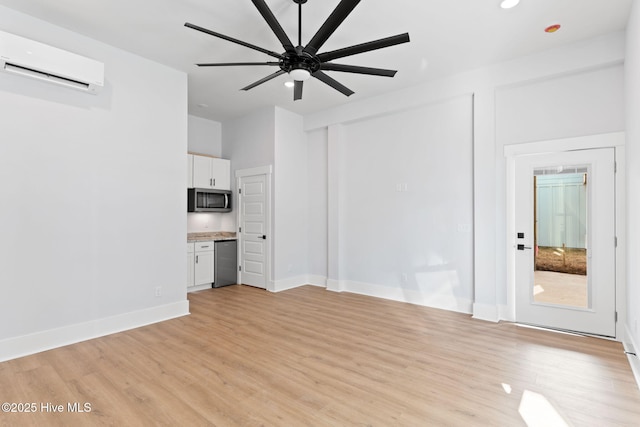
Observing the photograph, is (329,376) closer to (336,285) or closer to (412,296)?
(412,296)

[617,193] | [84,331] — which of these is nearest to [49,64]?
[84,331]

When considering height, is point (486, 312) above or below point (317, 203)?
below

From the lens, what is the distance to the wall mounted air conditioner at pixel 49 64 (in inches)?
113

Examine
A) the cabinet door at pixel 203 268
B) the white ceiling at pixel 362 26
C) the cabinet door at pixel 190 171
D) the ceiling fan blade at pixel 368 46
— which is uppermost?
the white ceiling at pixel 362 26

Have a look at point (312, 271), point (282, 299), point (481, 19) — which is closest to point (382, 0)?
point (481, 19)

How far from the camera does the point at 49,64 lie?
306 cm

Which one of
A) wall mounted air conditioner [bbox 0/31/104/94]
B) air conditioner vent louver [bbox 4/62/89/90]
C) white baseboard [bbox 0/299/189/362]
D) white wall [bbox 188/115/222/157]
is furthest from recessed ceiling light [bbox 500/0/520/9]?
white wall [bbox 188/115/222/157]

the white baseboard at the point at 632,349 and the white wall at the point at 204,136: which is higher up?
the white wall at the point at 204,136

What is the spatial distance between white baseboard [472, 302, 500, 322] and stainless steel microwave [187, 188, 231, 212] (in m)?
4.56

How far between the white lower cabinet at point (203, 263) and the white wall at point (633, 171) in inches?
218

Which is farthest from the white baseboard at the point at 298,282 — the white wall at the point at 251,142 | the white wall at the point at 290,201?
the white wall at the point at 251,142

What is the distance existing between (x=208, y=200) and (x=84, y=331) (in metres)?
3.01

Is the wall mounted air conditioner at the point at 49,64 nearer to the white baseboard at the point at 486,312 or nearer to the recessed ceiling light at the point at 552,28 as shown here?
the recessed ceiling light at the point at 552,28

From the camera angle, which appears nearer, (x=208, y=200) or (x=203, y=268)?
(x=203, y=268)
